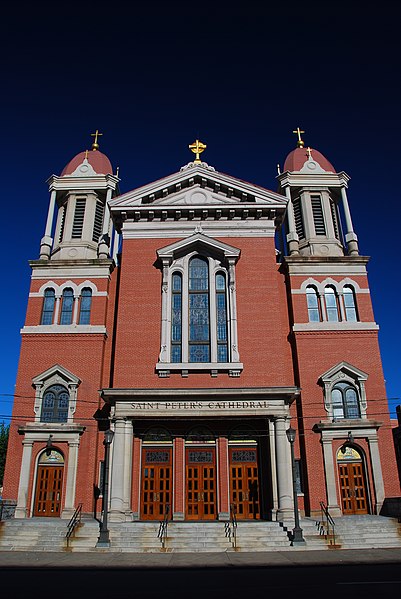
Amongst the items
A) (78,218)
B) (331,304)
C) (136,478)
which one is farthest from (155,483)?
(78,218)

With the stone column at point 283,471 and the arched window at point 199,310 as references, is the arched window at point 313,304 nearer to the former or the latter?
the arched window at point 199,310

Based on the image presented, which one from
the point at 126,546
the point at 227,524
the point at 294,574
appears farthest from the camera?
the point at 227,524

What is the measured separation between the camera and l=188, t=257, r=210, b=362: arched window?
23.4 m

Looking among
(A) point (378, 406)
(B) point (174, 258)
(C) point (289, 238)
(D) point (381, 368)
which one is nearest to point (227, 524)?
(A) point (378, 406)

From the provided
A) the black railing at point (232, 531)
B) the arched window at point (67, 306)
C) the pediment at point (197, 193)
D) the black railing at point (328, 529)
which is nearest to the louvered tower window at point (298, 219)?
the pediment at point (197, 193)

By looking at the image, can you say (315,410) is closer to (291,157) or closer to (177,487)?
(177,487)

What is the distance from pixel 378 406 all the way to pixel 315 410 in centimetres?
307

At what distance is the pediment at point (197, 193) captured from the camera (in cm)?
2605

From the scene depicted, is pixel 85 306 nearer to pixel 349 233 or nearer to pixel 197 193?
pixel 197 193

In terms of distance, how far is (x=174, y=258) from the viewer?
25297mm

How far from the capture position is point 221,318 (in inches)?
950

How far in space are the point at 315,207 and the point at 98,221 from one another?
1320 centimetres

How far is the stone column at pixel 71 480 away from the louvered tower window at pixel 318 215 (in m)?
17.8

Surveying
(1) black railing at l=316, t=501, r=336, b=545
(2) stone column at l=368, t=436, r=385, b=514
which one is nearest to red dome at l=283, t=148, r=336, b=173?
(2) stone column at l=368, t=436, r=385, b=514
